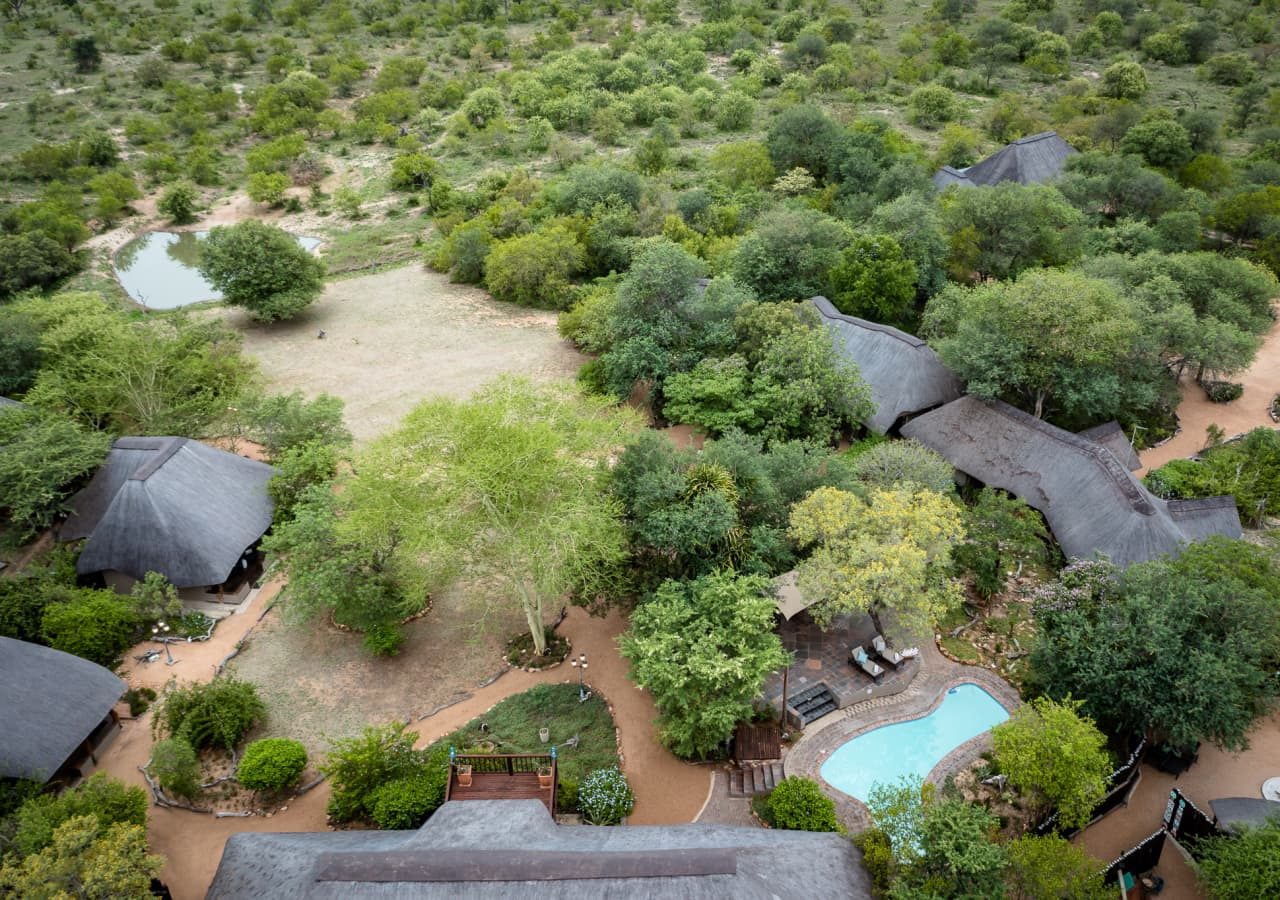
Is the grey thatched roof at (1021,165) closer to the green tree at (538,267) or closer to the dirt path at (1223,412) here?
the dirt path at (1223,412)

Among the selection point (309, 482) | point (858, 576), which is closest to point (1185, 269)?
point (858, 576)

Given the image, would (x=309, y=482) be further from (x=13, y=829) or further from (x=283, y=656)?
(x=13, y=829)

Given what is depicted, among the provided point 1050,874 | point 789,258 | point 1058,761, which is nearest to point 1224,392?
point 789,258

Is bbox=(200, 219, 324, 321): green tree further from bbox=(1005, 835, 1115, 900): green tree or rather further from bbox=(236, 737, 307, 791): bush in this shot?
bbox=(1005, 835, 1115, 900): green tree

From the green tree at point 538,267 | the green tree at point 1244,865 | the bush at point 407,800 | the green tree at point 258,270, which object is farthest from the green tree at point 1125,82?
the bush at point 407,800

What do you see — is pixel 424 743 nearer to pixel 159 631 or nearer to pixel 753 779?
pixel 753 779

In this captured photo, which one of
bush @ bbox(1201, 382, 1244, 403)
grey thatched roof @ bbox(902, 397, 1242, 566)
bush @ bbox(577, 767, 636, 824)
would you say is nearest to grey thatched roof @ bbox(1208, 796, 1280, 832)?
grey thatched roof @ bbox(902, 397, 1242, 566)

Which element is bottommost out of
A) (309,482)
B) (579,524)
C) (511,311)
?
(511,311)
